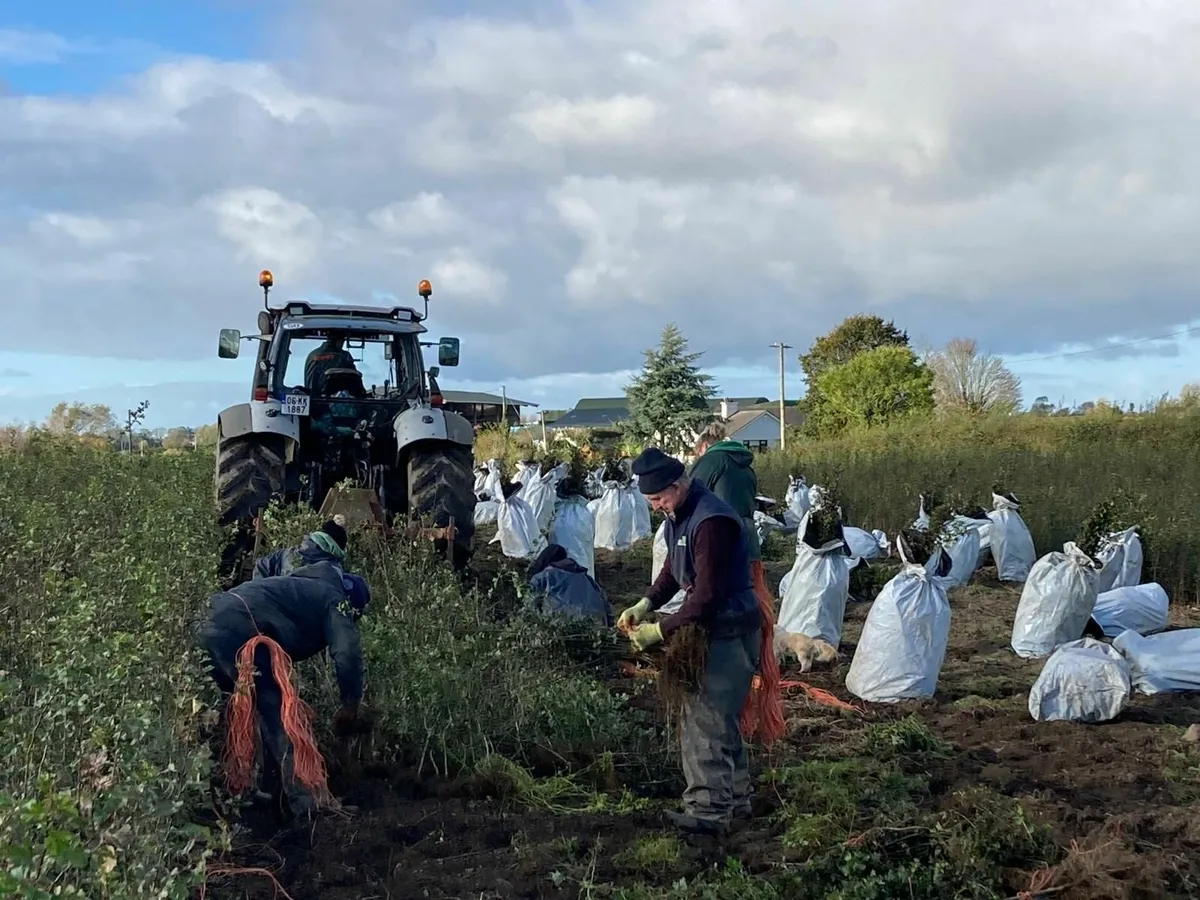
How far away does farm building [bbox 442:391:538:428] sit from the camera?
25.3 metres

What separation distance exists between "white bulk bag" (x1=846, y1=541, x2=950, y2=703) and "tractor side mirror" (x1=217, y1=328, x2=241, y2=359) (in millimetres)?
4908

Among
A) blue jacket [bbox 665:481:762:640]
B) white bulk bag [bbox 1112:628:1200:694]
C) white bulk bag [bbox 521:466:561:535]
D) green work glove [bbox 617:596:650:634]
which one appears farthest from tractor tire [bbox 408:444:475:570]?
white bulk bag [bbox 1112:628:1200:694]

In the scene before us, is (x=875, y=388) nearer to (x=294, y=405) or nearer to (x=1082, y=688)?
(x=294, y=405)

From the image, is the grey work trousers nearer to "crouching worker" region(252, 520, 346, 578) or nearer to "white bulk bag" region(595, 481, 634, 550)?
"crouching worker" region(252, 520, 346, 578)

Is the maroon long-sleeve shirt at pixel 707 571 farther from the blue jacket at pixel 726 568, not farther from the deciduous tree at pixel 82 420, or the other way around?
the deciduous tree at pixel 82 420

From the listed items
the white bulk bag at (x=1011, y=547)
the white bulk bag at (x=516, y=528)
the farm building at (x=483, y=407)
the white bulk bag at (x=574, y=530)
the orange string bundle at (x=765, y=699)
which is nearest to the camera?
the orange string bundle at (x=765, y=699)

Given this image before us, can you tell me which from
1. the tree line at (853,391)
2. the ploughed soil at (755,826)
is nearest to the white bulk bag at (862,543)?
the ploughed soil at (755,826)

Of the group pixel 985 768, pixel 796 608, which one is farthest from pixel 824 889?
pixel 796 608

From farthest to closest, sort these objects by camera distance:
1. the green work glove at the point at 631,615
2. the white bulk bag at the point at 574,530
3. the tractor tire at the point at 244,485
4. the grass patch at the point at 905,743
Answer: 1. the white bulk bag at the point at 574,530
2. the tractor tire at the point at 244,485
3. the grass patch at the point at 905,743
4. the green work glove at the point at 631,615

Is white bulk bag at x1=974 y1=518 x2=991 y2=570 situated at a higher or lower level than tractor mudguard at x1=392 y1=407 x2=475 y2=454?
lower

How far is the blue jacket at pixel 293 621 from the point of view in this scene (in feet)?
12.8

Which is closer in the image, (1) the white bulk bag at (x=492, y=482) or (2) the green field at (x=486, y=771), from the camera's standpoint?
(2) the green field at (x=486, y=771)

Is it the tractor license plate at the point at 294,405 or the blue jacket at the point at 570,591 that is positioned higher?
the tractor license plate at the point at 294,405

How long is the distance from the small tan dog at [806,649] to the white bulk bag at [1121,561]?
2571 mm
